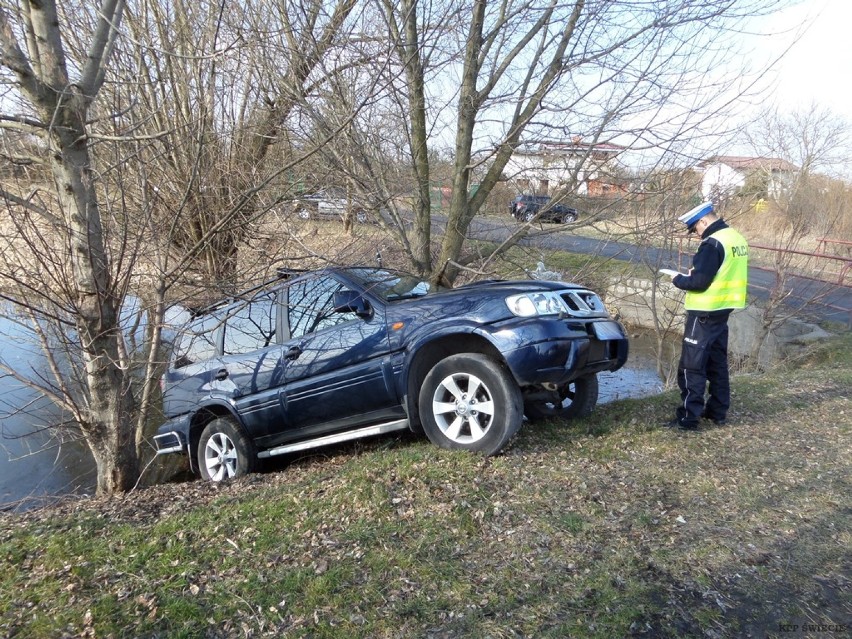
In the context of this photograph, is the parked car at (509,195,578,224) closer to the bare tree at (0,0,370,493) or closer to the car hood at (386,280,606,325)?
the car hood at (386,280,606,325)

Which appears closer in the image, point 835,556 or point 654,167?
point 835,556

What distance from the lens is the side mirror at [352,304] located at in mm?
5270

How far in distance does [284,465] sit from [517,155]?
14.3 ft

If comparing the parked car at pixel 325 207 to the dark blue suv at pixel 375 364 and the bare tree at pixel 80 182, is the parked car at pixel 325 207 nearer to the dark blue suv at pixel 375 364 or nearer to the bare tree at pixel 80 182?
the dark blue suv at pixel 375 364

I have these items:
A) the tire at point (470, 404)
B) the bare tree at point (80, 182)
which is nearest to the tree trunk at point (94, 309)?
the bare tree at point (80, 182)

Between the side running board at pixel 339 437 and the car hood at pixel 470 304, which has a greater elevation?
the car hood at pixel 470 304

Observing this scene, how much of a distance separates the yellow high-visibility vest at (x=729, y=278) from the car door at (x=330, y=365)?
2767 mm

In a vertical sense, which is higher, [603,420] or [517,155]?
[517,155]

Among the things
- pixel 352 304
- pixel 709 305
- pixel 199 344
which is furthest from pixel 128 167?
pixel 709 305

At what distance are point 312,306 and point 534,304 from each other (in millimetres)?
2080

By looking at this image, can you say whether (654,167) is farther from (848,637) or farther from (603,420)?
(848,637)

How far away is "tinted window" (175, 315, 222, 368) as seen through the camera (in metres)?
6.20

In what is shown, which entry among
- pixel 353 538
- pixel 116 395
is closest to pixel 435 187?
pixel 116 395

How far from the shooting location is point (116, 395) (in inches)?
206
